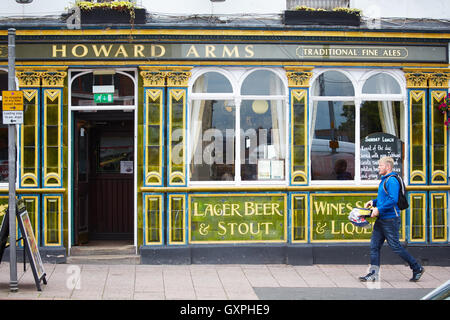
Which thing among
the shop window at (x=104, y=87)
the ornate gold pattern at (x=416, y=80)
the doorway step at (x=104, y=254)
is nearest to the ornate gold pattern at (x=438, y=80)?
the ornate gold pattern at (x=416, y=80)

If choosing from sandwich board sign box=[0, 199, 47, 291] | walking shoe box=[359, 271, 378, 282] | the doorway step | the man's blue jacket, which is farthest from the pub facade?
sandwich board sign box=[0, 199, 47, 291]

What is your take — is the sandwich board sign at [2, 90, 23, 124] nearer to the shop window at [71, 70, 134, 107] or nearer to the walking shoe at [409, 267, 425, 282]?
the shop window at [71, 70, 134, 107]

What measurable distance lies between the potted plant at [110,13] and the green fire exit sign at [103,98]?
1.26m

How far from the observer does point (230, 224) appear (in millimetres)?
10148

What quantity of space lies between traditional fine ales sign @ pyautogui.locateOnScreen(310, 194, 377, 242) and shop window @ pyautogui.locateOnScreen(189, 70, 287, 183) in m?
0.84

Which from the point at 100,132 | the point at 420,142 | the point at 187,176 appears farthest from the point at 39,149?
the point at 420,142

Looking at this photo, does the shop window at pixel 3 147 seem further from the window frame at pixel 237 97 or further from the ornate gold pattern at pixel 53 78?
the window frame at pixel 237 97

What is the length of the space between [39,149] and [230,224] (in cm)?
359

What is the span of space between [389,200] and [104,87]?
531 cm

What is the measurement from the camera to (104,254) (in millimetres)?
10273

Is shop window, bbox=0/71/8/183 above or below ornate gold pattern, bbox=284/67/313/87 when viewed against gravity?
below

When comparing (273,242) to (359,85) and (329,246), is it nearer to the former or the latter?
(329,246)

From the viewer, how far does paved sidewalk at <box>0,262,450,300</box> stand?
26.1 feet

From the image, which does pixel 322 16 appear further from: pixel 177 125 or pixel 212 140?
pixel 177 125
